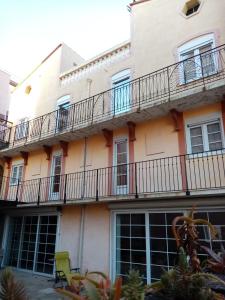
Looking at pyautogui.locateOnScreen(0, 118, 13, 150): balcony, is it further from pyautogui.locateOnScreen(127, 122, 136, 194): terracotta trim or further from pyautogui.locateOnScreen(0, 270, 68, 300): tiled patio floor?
pyautogui.locateOnScreen(127, 122, 136, 194): terracotta trim

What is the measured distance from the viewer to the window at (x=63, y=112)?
39.4 ft

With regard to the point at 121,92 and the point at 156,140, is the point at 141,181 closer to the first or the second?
the point at 156,140

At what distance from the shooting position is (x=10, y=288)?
1.28m

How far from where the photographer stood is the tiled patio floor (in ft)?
24.7

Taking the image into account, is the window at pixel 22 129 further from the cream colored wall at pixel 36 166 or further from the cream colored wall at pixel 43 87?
the cream colored wall at pixel 36 166

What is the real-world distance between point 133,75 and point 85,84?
9.09 feet

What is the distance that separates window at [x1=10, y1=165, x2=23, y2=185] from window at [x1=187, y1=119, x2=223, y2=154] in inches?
358

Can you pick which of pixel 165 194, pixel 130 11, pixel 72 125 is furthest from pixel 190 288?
pixel 130 11

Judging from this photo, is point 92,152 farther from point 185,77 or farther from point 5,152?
point 5,152

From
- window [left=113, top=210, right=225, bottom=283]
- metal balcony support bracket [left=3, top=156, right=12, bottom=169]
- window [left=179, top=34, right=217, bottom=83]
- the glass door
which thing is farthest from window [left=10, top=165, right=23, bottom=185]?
window [left=179, top=34, right=217, bottom=83]

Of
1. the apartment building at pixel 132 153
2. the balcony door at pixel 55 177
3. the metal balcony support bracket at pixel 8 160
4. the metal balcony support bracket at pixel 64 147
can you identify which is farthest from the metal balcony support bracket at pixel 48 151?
the metal balcony support bracket at pixel 8 160

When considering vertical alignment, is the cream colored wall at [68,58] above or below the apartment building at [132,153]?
above

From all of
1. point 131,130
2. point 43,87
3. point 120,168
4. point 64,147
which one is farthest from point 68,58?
point 120,168

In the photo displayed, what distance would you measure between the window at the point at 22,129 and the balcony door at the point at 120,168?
6235mm
